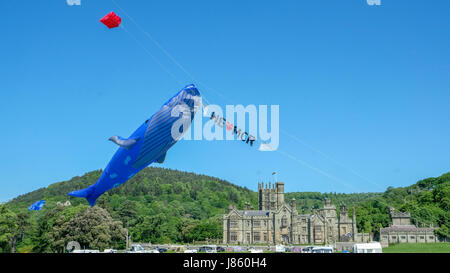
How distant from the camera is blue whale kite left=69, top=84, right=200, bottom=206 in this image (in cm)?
2422

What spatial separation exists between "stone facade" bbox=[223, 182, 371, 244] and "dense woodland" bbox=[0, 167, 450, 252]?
5081 millimetres

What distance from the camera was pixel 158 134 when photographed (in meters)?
24.3

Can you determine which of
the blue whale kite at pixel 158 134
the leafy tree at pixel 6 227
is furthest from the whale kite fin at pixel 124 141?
the leafy tree at pixel 6 227

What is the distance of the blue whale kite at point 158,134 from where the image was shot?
24.2 meters

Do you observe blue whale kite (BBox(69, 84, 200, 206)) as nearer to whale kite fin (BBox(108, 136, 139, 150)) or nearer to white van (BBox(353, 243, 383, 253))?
whale kite fin (BBox(108, 136, 139, 150))

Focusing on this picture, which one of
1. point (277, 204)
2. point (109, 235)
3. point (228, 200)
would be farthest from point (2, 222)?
point (228, 200)

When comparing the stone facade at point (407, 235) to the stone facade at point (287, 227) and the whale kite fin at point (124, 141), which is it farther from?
the whale kite fin at point (124, 141)

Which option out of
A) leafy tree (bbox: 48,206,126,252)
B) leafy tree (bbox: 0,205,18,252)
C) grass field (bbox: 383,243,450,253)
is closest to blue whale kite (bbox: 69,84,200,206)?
leafy tree (bbox: 48,206,126,252)

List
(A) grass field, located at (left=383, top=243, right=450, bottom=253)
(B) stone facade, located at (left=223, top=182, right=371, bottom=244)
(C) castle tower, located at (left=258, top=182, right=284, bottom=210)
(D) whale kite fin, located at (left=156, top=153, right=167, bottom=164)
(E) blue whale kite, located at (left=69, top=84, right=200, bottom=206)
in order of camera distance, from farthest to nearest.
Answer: (C) castle tower, located at (left=258, top=182, right=284, bottom=210) < (B) stone facade, located at (left=223, top=182, right=371, bottom=244) < (A) grass field, located at (left=383, top=243, right=450, bottom=253) < (D) whale kite fin, located at (left=156, top=153, right=167, bottom=164) < (E) blue whale kite, located at (left=69, top=84, right=200, bottom=206)

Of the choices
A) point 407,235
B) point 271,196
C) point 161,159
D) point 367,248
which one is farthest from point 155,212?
point 161,159

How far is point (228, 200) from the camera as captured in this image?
160375 millimetres

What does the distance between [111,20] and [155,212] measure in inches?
3617

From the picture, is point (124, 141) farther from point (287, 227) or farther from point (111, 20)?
point (287, 227)
